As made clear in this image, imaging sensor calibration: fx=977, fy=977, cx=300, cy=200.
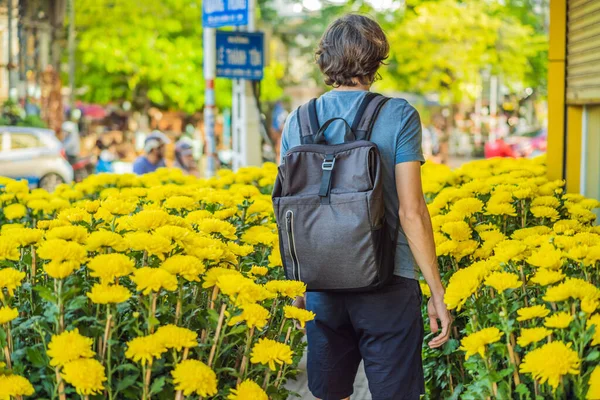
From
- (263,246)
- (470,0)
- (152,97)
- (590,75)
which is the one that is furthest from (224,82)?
(263,246)

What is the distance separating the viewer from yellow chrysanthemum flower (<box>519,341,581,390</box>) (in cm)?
240

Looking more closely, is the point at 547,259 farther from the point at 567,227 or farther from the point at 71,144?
the point at 71,144

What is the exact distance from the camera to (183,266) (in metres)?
2.75

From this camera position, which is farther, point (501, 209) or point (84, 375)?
point (501, 209)

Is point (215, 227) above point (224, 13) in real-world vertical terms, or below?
below

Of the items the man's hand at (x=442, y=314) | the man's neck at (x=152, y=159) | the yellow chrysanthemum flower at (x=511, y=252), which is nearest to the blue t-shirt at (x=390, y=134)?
the man's hand at (x=442, y=314)

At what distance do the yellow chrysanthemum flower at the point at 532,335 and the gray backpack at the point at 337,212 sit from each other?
594 mm

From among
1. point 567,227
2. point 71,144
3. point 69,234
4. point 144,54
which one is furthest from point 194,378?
point 144,54

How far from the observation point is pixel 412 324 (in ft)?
10.5

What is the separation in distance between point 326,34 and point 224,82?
3723cm

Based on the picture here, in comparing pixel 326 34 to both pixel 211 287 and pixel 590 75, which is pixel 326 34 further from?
pixel 590 75

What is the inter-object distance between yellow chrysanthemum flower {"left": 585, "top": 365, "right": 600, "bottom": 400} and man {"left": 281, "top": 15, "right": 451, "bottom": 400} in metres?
0.83

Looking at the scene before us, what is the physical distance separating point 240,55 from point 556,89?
476 cm

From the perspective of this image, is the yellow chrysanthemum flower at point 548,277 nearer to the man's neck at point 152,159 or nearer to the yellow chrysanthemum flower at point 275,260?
the yellow chrysanthemum flower at point 275,260
